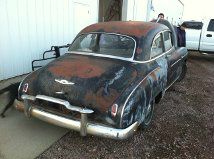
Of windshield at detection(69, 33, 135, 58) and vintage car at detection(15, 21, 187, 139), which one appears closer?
vintage car at detection(15, 21, 187, 139)

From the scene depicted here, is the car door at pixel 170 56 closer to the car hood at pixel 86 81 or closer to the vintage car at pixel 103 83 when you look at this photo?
the vintage car at pixel 103 83

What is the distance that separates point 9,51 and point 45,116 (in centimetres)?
323

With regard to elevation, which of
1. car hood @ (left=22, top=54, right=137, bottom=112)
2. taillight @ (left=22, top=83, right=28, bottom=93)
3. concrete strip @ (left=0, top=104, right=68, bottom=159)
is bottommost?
concrete strip @ (left=0, top=104, right=68, bottom=159)

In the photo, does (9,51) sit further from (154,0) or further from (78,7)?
(154,0)

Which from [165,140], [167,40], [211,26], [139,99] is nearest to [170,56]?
[167,40]

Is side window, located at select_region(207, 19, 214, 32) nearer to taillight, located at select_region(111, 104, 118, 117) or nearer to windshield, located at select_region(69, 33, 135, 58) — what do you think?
windshield, located at select_region(69, 33, 135, 58)

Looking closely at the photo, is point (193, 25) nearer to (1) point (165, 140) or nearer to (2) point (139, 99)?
(1) point (165, 140)

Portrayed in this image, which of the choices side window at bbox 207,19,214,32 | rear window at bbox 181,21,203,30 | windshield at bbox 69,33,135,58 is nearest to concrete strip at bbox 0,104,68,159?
windshield at bbox 69,33,135,58

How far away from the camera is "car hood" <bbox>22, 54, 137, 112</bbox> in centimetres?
362

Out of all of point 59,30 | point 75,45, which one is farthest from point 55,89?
point 59,30

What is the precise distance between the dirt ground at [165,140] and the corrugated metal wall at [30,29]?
3.18 metres

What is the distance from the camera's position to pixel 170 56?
5.58 meters

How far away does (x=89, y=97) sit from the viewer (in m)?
3.62

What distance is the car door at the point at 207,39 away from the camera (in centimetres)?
1138
